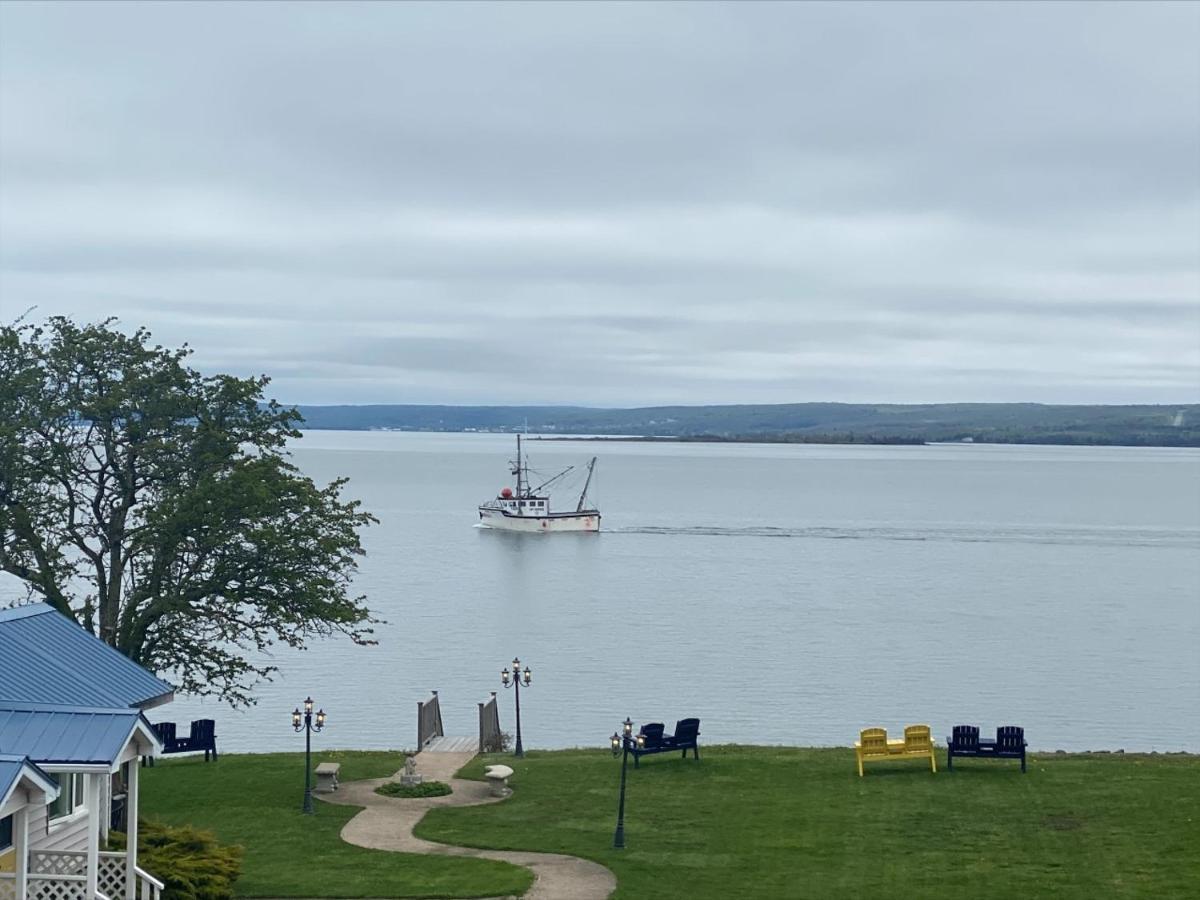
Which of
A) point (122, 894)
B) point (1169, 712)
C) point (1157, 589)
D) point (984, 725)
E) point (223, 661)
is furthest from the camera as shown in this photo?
point (1157, 589)

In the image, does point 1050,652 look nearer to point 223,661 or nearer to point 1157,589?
point 1157,589

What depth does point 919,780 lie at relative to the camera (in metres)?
28.7

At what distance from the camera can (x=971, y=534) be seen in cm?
12625

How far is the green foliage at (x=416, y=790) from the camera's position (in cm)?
2864

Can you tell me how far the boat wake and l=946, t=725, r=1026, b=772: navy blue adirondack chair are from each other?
9191 centimetres

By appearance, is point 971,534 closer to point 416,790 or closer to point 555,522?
point 555,522

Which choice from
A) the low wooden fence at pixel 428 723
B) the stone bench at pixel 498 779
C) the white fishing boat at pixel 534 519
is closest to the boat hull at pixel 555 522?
the white fishing boat at pixel 534 519

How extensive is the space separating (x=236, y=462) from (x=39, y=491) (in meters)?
4.28

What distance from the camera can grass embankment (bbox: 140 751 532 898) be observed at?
21.8m

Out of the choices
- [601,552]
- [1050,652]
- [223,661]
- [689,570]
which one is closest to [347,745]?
[223,661]

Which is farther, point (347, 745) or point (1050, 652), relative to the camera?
point (1050, 652)

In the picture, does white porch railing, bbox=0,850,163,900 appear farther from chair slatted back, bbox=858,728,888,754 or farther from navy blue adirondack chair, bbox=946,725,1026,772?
navy blue adirondack chair, bbox=946,725,1026,772

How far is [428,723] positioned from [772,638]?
34.1 m

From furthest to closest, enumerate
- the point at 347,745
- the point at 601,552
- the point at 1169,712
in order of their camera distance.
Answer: the point at 601,552 → the point at 1169,712 → the point at 347,745
